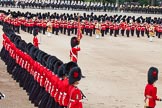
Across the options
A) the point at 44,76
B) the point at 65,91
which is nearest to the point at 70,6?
the point at 44,76

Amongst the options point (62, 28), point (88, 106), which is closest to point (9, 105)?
point (88, 106)

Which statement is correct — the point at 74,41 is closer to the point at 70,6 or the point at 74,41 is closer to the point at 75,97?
the point at 75,97

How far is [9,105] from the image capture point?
1091cm

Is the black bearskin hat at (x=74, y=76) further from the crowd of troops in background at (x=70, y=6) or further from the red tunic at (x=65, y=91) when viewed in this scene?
the crowd of troops in background at (x=70, y=6)

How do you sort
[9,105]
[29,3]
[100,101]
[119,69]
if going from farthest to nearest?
[29,3], [119,69], [100,101], [9,105]

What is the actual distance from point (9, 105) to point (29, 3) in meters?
40.3

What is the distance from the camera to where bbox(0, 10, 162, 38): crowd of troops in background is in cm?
2873

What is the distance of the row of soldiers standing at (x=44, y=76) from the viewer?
8312mm

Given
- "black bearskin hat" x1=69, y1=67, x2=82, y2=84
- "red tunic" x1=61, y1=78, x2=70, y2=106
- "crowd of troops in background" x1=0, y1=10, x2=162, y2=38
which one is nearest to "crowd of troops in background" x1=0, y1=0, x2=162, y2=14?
"crowd of troops in background" x1=0, y1=10, x2=162, y2=38

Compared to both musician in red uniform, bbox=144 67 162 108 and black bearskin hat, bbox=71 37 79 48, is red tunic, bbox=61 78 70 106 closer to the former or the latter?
musician in red uniform, bbox=144 67 162 108

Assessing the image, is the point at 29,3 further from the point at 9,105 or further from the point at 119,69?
the point at 9,105

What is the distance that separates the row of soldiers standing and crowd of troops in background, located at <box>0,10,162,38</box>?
1383 centimetres

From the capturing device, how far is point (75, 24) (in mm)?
29406

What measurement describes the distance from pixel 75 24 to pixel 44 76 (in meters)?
19.2
